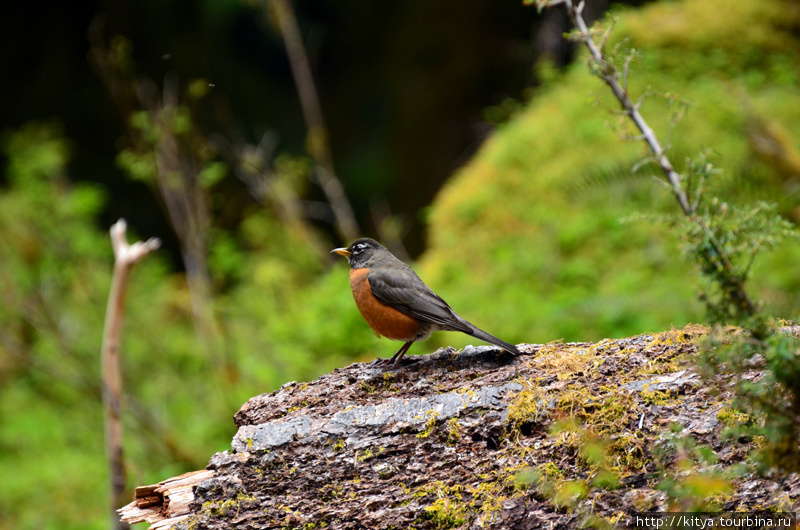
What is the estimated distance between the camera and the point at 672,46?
9.38 m

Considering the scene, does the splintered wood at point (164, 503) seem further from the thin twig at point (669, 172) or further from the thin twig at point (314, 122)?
the thin twig at point (314, 122)

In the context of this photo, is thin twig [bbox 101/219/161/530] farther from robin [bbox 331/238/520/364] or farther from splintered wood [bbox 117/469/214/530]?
splintered wood [bbox 117/469/214/530]

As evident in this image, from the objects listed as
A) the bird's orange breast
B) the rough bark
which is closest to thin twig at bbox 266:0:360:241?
the bird's orange breast

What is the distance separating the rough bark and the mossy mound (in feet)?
7.95

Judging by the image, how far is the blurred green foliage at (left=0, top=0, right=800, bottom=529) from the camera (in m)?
7.13

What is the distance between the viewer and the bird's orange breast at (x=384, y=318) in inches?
156

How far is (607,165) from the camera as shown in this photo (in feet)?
18.8

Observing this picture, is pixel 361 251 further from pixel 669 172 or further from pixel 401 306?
pixel 669 172

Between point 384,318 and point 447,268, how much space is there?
426 cm

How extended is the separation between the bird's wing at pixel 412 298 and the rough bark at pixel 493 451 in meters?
0.87

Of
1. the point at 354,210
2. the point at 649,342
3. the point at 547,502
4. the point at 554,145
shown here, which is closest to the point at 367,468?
the point at 547,502

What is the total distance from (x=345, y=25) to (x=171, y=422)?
8904mm

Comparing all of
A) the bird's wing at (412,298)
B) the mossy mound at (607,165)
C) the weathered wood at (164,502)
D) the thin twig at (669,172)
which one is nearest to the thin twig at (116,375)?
the bird's wing at (412,298)

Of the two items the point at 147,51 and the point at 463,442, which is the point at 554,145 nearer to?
the point at 463,442
